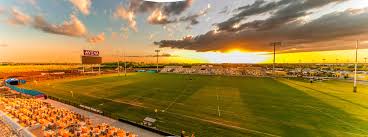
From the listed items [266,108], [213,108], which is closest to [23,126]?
[213,108]

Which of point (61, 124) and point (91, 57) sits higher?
point (91, 57)

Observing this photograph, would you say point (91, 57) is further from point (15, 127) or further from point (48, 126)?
point (48, 126)

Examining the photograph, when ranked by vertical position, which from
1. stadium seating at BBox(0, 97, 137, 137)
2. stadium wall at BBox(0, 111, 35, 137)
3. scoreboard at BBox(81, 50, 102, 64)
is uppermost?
scoreboard at BBox(81, 50, 102, 64)

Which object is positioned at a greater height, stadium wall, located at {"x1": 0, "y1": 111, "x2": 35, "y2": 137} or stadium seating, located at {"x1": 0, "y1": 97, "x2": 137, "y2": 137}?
stadium seating, located at {"x1": 0, "y1": 97, "x2": 137, "y2": 137}

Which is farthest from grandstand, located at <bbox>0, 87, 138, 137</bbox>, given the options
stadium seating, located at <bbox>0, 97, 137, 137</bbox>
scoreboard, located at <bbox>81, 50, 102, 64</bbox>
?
scoreboard, located at <bbox>81, 50, 102, 64</bbox>

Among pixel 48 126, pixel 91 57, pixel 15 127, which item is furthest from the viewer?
pixel 91 57

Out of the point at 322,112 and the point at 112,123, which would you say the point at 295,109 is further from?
the point at 112,123

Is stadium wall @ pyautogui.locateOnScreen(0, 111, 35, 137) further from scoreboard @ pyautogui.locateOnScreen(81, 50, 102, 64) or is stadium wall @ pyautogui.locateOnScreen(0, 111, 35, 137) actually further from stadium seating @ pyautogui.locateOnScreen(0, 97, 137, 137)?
scoreboard @ pyautogui.locateOnScreen(81, 50, 102, 64)

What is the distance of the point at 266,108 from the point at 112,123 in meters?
7.18

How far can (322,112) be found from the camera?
6570 mm

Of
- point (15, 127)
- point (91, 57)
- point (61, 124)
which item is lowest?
point (15, 127)

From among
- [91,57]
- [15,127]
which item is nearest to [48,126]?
[15,127]

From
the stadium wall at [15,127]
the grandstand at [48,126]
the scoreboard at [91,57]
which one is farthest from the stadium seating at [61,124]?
the scoreboard at [91,57]

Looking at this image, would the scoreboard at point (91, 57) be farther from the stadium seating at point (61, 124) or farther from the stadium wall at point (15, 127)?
the stadium wall at point (15, 127)
